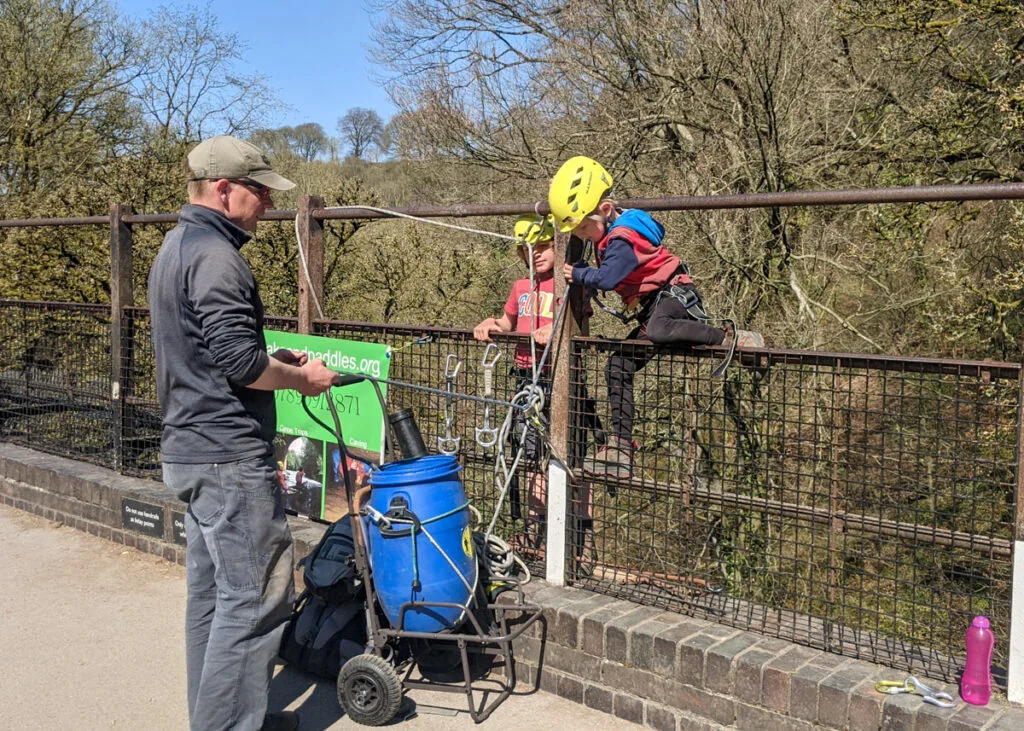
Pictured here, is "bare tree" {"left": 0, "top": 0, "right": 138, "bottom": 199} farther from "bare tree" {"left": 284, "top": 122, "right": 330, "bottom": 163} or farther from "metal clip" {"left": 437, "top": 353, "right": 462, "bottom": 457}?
"metal clip" {"left": 437, "top": 353, "right": 462, "bottom": 457}

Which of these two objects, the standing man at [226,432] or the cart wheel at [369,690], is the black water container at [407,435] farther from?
the cart wheel at [369,690]

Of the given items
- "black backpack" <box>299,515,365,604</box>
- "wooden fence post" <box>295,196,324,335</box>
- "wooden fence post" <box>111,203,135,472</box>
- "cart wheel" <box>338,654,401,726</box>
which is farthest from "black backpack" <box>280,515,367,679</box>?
"wooden fence post" <box>111,203,135,472</box>

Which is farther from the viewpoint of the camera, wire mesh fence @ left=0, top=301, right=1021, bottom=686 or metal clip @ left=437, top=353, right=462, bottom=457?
metal clip @ left=437, top=353, right=462, bottom=457

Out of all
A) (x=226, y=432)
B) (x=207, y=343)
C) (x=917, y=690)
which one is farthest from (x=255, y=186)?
(x=917, y=690)

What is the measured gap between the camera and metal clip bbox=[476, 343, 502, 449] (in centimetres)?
417

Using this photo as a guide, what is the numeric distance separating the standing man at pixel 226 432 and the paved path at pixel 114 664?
558 millimetres

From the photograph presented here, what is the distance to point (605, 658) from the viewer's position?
376 centimetres

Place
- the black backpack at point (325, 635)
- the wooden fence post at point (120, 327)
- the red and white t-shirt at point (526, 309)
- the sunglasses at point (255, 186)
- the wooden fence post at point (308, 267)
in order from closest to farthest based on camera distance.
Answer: the sunglasses at point (255, 186), the black backpack at point (325, 635), the red and white t-shirt at point (526, 309), the wooden fence post at point (308, 267), the wooden fence post at point (120, 327)

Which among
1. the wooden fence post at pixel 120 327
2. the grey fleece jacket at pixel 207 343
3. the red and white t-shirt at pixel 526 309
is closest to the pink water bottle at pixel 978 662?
the red and white t-shirt at pixel 526 309

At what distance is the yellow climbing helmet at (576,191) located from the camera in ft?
12.8

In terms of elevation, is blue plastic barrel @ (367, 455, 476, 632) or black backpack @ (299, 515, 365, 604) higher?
blue plastic barrel @ (367, 455, 476, 632)

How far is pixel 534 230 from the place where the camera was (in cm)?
436

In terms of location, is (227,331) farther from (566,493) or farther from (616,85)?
(616,85)

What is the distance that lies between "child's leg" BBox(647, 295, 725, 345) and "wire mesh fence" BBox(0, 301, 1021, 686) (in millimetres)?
69
